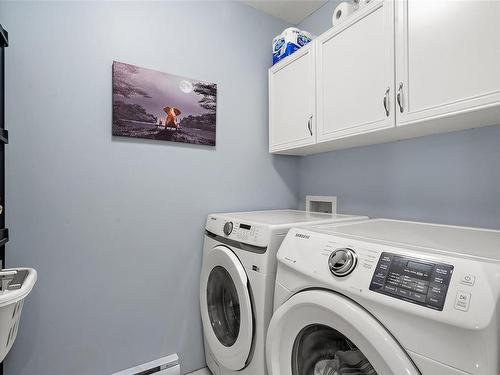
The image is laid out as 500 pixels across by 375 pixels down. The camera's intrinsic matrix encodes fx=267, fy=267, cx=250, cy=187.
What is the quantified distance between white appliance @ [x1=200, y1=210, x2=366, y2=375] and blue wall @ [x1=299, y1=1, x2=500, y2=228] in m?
0.46

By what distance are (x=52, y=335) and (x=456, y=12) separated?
2326 mm

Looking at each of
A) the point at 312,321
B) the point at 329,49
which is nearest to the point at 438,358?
the point at 312,321

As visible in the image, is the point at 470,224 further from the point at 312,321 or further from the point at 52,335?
the point at 52,335

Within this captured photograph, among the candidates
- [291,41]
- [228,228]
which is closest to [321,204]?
[228,228]

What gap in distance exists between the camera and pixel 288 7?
2000mm

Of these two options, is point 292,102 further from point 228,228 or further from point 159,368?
point 159,368

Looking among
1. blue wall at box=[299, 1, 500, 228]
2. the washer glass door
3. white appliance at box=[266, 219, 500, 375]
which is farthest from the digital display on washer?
the washer glass door

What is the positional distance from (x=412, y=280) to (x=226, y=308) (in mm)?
1155

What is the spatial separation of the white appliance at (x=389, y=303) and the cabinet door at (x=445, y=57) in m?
0.52

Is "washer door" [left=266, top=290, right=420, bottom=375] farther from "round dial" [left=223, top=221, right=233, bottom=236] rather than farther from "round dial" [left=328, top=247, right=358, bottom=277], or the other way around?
"round dial" [left=223, top=221, right=233, bottom=236]

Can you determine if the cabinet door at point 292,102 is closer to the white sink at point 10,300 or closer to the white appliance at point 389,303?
the white appliance at point 389,303

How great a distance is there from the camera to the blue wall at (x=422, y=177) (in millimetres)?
1210

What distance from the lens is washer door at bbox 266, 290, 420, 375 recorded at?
2.25ft

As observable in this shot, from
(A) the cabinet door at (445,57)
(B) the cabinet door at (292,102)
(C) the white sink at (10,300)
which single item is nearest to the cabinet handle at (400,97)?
(A) the cabinet door at (445,57)
